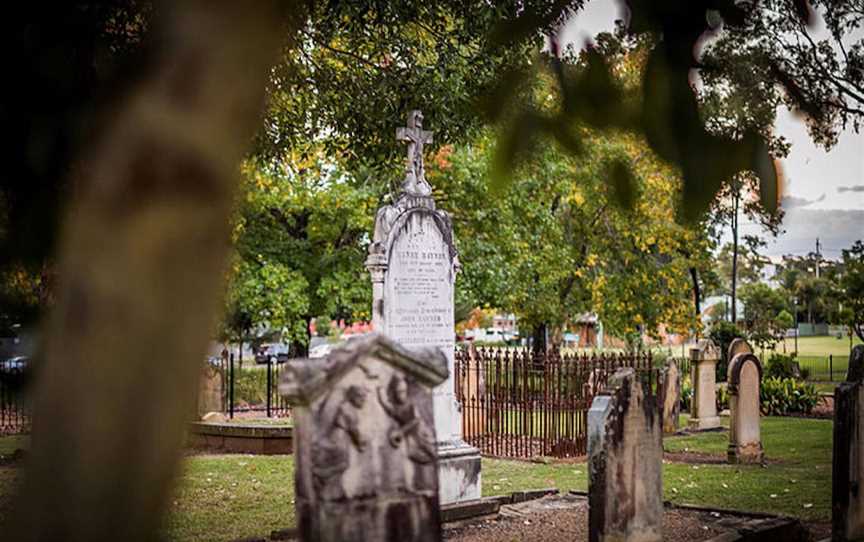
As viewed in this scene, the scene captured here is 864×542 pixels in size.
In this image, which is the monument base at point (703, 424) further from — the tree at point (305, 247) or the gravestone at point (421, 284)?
the gravestone at point (421, 284)

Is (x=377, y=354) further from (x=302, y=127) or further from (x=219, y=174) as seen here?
(x=302, y=127)

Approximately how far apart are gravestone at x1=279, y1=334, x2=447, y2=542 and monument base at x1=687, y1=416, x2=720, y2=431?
15.2 metres

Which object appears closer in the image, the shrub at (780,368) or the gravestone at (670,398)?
the gravestone at (670,398)

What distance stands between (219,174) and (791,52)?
3.06m

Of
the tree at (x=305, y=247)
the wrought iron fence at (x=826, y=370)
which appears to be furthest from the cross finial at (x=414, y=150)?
the wrought iron fence at (x=826, y=370)

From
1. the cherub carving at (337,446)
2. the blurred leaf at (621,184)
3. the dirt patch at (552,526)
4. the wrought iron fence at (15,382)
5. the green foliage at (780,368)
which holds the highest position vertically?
the blurred leaf at (621,184)

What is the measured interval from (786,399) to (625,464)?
1495cm

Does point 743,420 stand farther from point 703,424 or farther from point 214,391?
point 214,391

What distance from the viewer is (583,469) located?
13.0 m

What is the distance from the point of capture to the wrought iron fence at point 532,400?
1440cm

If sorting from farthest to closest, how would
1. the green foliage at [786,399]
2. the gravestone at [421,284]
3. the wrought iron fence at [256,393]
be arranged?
the green foliage at [786,399] < the wrought iron fence at [256,393] < the gravestone at [421,284]

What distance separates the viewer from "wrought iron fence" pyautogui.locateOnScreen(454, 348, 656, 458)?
47.2 feet

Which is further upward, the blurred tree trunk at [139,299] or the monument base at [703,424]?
the blurred tree trunk at [139,299]

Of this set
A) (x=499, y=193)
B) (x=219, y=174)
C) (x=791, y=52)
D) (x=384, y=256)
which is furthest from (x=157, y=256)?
(x=384, y=256)
